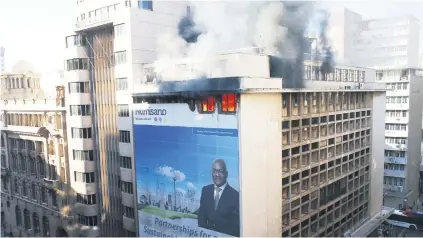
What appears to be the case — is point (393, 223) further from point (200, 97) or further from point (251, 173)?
point (200, 97)

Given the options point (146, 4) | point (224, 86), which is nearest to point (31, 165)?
point (146, 4)

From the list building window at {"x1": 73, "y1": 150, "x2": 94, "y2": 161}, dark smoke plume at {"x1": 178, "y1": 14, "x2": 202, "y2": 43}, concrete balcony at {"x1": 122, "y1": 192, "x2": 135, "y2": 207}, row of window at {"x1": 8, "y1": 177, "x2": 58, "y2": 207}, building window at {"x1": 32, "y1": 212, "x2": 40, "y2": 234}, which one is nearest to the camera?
concrete balcony at {"x1": 122, "y1": 192, "x2": 135, "y2": 207}

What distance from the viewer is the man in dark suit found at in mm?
15766

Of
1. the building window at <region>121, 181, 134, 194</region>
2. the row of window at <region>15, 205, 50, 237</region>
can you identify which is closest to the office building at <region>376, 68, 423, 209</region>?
the building window at <region>121, 181, 134, 194</region>

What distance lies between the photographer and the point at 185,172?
17656 mm

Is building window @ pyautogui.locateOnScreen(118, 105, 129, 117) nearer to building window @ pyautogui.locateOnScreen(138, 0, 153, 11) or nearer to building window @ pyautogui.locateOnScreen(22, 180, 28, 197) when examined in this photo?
building window @ pyautogui.locateOnScreen(138, 0, 153, 11)

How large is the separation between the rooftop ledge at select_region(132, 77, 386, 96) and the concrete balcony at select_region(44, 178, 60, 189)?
10.4 meters

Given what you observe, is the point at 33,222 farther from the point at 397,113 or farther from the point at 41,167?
the point at 397,113

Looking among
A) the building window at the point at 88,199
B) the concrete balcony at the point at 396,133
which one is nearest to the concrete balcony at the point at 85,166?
the building window at the point at 88,199

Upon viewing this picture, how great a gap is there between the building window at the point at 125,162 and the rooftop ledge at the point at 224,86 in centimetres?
384

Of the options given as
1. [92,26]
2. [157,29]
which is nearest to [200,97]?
[157,29]

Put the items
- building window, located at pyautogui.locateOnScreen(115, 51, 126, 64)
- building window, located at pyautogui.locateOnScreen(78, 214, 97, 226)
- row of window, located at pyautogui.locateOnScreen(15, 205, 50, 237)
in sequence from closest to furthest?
building window, located at pyautogui.locateOnScreen(115, 51, 126, 64) < building window, located at pyautogui.locateOnScreen(78, 214, 97, 226) < row of window, located at pyautogui.locateOnScreen(15, 205, 50, 237)

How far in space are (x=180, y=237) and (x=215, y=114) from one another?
21.9 ft

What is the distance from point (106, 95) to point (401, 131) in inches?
1091
